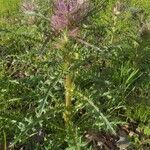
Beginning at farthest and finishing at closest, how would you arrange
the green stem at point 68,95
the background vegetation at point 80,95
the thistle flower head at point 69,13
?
the green stem at point 68,95 → the background vegetation at point 80,95 → the thistle flower head at point 69,13

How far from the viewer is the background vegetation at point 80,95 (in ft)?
11.9

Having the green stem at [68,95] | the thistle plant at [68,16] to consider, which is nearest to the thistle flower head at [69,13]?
the thistle plant at [68,16]

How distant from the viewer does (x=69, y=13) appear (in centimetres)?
336

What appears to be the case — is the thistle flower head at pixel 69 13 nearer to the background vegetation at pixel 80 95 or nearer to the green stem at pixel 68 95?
the background vegetation at pixel 80 95

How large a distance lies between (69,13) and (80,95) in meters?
0.71

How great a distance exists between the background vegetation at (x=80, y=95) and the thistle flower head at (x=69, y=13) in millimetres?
58

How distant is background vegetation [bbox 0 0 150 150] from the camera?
3.62 meters

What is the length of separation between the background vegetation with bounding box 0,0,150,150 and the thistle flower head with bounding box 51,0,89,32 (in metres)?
Answer: 0.06

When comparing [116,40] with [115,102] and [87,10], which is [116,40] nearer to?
[115,102]

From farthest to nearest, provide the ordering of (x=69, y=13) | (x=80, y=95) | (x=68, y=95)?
(x=68, y=95) → (x=80, y=95) → (x=69, y=13)

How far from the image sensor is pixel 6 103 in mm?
4473

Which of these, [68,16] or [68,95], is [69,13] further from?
[68,95]

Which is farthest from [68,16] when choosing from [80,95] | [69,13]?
[80,95]

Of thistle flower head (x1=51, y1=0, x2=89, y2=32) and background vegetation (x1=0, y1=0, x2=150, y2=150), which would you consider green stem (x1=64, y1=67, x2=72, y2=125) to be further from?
thistle flower head (x1=51, y1=0, x2=89, y2=32)
